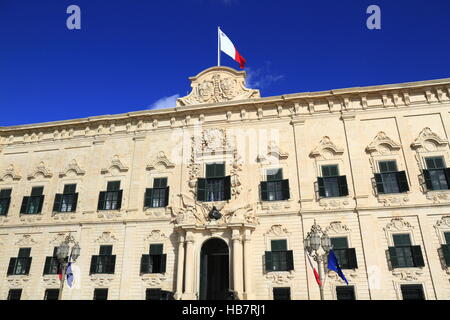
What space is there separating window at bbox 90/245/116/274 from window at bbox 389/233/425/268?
14.4 metres

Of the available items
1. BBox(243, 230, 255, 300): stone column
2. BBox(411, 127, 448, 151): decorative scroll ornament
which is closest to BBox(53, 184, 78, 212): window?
BBox(243, 230, 255, 300): stone column

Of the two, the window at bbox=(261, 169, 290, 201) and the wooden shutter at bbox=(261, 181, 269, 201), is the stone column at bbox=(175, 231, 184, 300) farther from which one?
the window at bbox=(261, 169, 290, 201)

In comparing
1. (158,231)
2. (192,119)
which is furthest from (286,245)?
(192,119)

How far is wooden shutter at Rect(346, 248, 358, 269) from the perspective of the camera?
1554 cm

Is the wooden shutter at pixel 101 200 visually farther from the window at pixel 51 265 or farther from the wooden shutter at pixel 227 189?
the wooden shutter at pixel 227 189

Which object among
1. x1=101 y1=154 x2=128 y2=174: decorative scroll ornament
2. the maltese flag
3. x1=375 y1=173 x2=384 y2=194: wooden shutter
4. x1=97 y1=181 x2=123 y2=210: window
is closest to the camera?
x1=375 y1=173 x2=384 y2=194: wooden shutter

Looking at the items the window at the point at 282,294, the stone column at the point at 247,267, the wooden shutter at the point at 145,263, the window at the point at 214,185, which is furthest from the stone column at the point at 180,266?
the window at the point at 282,294

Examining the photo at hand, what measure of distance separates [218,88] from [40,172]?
42.6 feet

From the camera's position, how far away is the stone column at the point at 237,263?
15.8 meters

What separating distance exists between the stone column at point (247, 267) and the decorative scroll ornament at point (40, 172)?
44.6ft

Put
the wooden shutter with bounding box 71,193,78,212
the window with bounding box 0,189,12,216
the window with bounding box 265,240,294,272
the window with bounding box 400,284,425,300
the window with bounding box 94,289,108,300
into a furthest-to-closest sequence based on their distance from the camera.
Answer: the window with bounding box 0,189,12,216, the wooden shutter with bounding box 71,193,78,212, the window with bounding box 94,289,108,300, the window with bounding box 265,240,294,272, the window with bounding box 400,284,425,300

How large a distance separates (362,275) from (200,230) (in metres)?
8.26

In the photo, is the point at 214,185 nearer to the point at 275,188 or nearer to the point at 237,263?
the point at 275,188

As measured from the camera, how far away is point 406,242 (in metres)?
15.7
